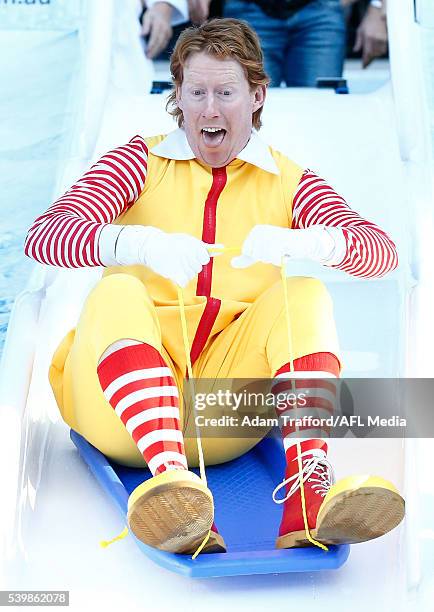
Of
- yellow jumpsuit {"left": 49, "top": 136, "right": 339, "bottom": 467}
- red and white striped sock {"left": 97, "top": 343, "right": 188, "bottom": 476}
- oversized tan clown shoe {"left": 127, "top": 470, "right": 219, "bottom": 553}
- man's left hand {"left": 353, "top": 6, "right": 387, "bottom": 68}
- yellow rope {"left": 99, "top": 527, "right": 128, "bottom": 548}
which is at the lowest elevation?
yellow rope {"left": 99, "top": 527, "right": 128, "bottom": 548}

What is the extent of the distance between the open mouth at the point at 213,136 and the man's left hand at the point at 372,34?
1549mm

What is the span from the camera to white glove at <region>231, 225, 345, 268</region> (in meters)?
1.35

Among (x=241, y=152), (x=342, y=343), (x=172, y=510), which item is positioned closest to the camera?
(x=172, y=510)

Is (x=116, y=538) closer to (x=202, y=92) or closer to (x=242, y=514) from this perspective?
(x=242, y=514)

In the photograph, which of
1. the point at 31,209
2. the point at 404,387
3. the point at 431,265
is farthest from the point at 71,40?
the point at 404,387

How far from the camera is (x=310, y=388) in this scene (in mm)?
1318

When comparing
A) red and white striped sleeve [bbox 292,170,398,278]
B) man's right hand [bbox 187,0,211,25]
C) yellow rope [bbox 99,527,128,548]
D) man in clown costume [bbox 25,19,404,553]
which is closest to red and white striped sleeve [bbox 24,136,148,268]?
man in clown costume [bbox 25,19,404,553]

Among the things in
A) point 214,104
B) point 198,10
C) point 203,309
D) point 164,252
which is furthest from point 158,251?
point 198,10

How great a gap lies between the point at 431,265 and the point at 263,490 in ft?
1.62

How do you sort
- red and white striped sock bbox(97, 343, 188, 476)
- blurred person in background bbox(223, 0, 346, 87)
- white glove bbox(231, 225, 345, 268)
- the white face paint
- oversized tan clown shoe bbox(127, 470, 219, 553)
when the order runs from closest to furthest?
oversized tan clown shoe bbox(127, 470, 219, 553) < red and white striped sock bbox(97, 343, 188, 476) < white glove bbox(231, 225, 345, 268) < the white face paint < blurred person in background bbox(223, 0, 346, 87)

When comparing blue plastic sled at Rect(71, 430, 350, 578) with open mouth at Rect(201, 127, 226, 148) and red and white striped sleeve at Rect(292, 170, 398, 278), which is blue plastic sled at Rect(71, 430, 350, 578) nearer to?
red and white striped sleeve at Rect(292, 170, 398, 278)

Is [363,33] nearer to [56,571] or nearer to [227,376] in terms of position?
[227,376]

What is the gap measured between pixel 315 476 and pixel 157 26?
169 cm

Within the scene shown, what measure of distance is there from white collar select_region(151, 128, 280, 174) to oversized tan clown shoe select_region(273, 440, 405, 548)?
42 centimetres
